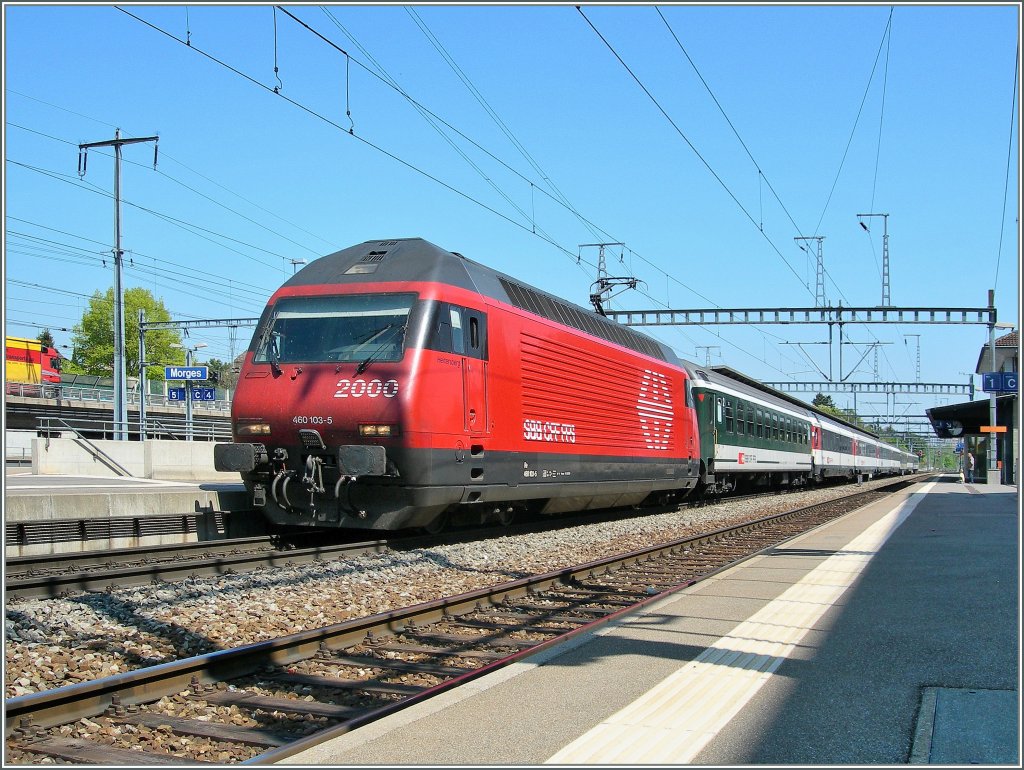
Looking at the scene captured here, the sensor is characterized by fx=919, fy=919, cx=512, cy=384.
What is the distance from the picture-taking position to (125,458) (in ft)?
81.3

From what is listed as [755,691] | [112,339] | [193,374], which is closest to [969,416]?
[193,374]

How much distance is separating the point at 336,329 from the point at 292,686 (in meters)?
6.66

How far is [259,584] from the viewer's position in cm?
916

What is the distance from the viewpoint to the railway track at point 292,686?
463cm

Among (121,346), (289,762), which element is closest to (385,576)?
(289,762)

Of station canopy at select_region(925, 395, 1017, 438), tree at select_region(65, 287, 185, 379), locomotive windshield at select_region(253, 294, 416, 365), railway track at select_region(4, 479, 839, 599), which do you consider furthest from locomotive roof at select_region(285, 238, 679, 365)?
tree at select_region(65, 287, 185, 379)

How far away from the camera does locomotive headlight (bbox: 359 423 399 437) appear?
10996mm

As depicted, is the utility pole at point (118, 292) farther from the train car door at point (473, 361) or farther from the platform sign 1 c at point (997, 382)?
the platform sign 1 c at point (997, 382)

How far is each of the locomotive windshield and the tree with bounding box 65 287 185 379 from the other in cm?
5244

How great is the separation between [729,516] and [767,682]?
16.2 m

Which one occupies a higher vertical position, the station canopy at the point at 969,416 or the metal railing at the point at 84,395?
the metal railing at the point at 84,395

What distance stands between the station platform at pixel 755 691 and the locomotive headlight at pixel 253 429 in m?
5.63

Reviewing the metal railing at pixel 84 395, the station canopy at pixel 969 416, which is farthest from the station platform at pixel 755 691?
the metal railing at pixel 84 395

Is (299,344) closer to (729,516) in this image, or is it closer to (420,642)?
(420,642)
